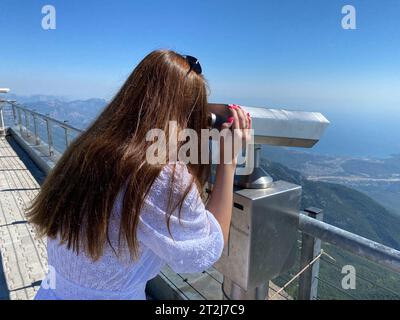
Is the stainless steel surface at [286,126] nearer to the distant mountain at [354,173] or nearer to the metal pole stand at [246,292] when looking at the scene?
the metal pole stand at [246,292]

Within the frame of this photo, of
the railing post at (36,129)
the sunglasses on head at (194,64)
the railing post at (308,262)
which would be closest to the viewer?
the sunglasses on head at (194,64)

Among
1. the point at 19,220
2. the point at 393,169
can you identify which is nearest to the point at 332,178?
the point at 393,169

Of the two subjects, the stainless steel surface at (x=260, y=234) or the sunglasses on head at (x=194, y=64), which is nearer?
the sunglasses on head at (x=194, y=64)

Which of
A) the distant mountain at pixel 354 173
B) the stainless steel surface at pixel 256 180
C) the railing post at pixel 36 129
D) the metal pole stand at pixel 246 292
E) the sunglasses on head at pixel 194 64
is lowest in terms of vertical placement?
the distant mountain at pixel 354 173

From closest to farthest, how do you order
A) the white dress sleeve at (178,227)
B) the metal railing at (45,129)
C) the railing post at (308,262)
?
the white dress sleeve at (178,227) < the railing post at (308,262) < the metal railing at (45,129)

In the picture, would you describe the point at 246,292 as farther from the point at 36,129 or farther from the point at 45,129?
the point at 36,129

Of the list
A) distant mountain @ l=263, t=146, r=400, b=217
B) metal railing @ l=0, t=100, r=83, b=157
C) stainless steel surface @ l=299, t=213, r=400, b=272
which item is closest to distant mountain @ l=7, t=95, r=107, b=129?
metal railing @ l=0, t=100, r=83, b=157

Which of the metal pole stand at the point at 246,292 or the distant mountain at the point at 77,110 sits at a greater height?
the distant mountain at the point at 77,110

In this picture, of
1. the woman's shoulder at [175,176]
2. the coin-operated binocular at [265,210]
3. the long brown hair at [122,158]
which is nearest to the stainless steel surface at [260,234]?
the coin-operated binocular at [265,210]

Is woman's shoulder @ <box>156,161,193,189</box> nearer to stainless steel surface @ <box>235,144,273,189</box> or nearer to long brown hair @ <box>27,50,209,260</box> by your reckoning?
long brown hair @ <box>27,50,209,260</box>
